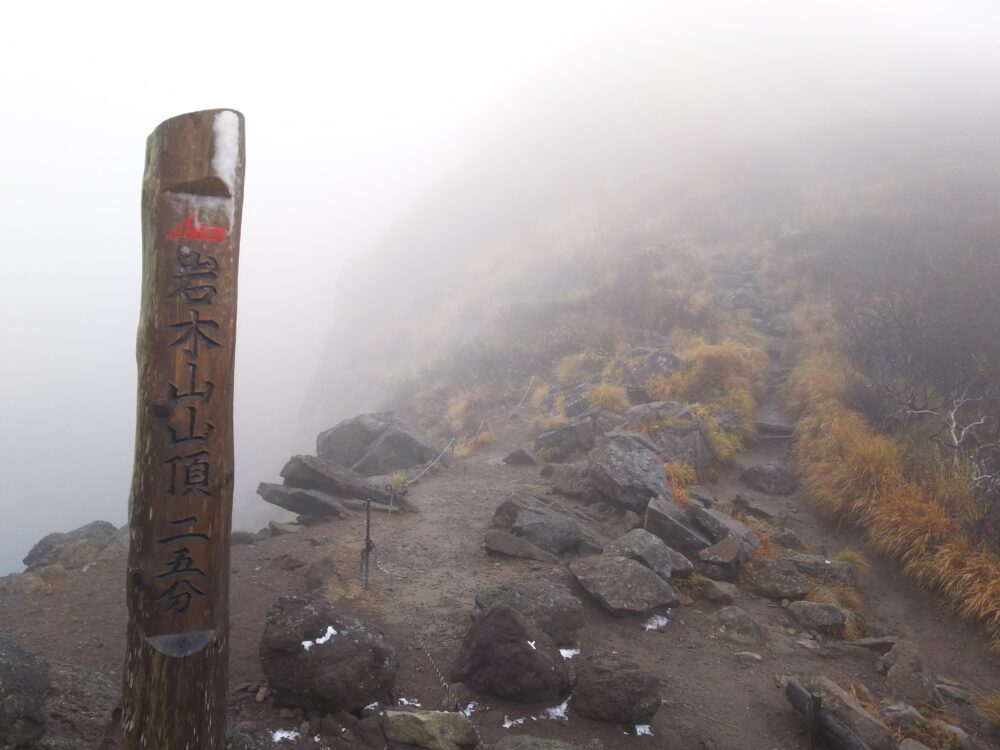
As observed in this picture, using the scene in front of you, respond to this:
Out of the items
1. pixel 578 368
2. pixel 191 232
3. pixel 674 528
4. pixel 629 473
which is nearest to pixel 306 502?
pixel 629 473

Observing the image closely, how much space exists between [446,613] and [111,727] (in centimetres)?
314

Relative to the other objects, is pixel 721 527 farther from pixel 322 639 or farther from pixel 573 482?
pixel 322 639

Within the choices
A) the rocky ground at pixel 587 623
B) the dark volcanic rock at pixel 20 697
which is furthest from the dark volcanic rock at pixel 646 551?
the dark volcanic rock at pixel 20 697

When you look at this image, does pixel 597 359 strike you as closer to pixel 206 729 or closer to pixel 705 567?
pixel 705 567

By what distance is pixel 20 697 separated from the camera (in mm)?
3379

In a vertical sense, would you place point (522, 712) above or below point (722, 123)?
below

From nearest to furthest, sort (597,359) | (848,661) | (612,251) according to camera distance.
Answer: (848,661) < (597,359) < (612,251)

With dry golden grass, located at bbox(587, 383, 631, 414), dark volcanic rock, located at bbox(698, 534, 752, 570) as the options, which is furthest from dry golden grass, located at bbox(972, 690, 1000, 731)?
dry golden grass, located at bbox(587, 383, 631, 414)

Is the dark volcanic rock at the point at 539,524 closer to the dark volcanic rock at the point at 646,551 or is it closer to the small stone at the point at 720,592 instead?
the dark volcanic rock at the point at 646,551

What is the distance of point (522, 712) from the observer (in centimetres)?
467

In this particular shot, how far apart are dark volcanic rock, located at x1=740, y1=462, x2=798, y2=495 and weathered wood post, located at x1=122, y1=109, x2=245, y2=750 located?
370 inches

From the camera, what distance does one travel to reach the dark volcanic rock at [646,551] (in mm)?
7105

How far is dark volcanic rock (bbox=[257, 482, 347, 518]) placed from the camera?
9.48 meters

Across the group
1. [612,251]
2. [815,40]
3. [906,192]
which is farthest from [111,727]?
[815,40]
